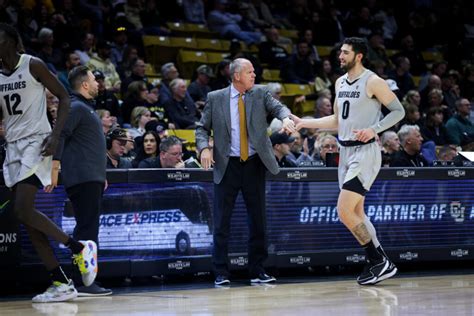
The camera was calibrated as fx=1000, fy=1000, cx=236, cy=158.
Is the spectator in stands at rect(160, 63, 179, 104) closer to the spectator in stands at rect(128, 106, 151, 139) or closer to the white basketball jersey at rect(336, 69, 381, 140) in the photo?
the spectator in stands at rect(128, 106, 151, 139)

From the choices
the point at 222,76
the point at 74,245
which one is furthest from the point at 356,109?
the point at 222,76

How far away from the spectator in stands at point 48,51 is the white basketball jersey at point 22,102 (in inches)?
252

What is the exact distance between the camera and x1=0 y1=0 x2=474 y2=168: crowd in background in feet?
40.1

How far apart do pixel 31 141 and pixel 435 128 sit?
346 inches

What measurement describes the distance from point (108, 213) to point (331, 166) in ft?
8.30

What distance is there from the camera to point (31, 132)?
8.25 meters

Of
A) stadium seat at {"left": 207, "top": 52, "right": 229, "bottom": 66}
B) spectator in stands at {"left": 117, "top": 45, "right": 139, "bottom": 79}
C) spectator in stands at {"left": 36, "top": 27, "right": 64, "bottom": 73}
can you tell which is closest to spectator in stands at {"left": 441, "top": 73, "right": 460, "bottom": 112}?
stadium seat at {"left": 207, "top": 52, "right": 229, "bottom": 66}

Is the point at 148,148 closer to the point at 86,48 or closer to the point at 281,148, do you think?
the point at 281,148

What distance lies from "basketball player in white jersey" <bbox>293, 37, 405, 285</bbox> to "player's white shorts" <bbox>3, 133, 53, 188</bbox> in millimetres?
2433

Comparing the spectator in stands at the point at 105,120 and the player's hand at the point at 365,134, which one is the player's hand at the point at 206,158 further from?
the spectator in stands at the point at 105,120

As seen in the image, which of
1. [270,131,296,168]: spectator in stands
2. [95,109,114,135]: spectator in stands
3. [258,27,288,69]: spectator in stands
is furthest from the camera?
[258,27,288,69]: spectator in stands

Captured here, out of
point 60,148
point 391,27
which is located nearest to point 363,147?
point 60,148

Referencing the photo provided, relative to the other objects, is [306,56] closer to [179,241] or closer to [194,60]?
[194,60]

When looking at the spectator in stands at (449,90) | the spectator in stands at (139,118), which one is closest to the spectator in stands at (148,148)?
the spectator in stands at (139,118)
